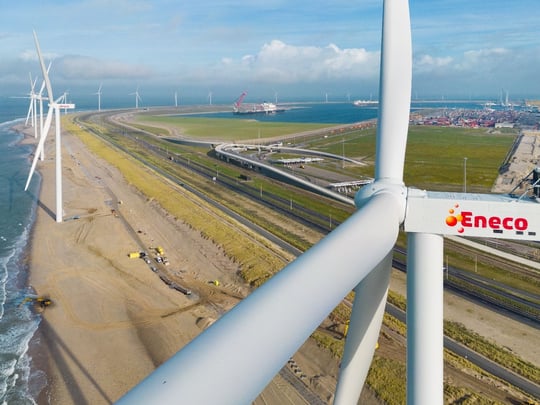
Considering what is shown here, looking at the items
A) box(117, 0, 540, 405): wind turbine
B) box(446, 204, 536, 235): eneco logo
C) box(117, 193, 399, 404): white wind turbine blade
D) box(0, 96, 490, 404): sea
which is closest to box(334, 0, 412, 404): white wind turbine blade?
box(117, 0, 540, 405): wind turbine

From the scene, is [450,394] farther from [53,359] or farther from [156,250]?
[156,250]

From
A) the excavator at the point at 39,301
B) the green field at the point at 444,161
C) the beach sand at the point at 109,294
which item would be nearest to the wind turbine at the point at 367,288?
the beach sand at the point at 109,294

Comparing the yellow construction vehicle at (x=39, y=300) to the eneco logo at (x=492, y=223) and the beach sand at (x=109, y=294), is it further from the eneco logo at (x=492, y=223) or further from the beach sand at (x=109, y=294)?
the eneco logo at (x=492, y=223)

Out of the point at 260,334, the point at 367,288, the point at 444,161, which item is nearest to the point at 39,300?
the point at 367,288

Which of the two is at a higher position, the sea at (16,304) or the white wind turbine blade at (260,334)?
the white wind turbine blade at (260,334)

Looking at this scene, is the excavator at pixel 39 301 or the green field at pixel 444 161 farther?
the green field at pixel 444 161

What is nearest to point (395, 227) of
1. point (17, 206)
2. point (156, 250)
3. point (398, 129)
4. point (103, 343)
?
point (398, 129)
